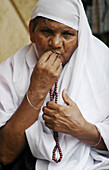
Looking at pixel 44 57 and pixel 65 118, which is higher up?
pixel 44 57

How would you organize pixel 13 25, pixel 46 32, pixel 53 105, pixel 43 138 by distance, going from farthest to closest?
pixel 13 25 < pixel 46 32 < pixel 43 138 < pixel 53 105

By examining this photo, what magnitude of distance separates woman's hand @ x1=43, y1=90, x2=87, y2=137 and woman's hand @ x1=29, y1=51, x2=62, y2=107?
0.11m

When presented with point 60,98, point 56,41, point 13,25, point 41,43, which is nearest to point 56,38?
point 56,41

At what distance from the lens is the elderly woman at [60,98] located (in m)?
1.67

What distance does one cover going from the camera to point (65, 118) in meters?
1.62

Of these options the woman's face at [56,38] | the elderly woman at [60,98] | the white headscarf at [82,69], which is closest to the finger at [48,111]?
the elderly woman at [60,98]

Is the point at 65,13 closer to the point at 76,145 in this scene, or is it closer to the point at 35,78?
the point at 35,78

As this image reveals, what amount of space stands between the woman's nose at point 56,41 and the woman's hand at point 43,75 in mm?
72

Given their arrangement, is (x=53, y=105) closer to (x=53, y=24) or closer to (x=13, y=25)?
(x=53, y=24)

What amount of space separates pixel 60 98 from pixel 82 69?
26 cm

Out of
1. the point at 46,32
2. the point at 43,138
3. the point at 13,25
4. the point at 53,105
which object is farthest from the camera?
the point at 13,25

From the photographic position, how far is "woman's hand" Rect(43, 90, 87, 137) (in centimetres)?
161

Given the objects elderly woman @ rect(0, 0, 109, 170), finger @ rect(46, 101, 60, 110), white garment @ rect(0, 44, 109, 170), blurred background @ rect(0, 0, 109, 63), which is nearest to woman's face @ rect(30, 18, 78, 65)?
elderly woman @ rect(0, 0, 109, 170)

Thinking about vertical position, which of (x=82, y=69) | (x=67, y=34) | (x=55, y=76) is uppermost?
(x=67, y=34)
